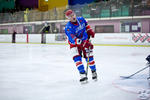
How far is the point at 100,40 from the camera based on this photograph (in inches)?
448

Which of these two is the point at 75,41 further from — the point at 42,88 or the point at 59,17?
the point at 59,17

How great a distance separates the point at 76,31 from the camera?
10.3ft

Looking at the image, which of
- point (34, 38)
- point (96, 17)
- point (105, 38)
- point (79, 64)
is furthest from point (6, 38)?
point (79, 64)

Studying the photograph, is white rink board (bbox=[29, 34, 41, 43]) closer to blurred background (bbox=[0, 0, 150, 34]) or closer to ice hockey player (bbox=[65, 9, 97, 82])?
blurred background (bbox=[0, 0, 150, 34])

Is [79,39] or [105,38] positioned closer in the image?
[79,39]

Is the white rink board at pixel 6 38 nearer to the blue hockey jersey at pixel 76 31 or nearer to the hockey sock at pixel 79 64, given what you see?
the blue hockey jersey at pixel 76 31

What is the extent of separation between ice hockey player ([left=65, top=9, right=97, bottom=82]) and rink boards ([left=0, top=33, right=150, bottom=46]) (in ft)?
24.1

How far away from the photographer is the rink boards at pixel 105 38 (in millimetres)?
10109

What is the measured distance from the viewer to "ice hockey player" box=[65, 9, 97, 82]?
10.1 ft

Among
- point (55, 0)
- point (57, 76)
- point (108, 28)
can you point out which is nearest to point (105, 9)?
point (108, 28)

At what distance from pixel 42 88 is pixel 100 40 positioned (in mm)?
8871

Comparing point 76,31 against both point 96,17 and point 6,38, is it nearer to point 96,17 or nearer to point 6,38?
point 96,17

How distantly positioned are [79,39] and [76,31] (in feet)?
0.45

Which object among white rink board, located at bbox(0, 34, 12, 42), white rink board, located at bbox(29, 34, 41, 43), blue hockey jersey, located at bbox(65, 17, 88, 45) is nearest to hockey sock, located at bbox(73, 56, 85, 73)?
blue hockey jersey, located at bbox(65, 17, 88, 45)
